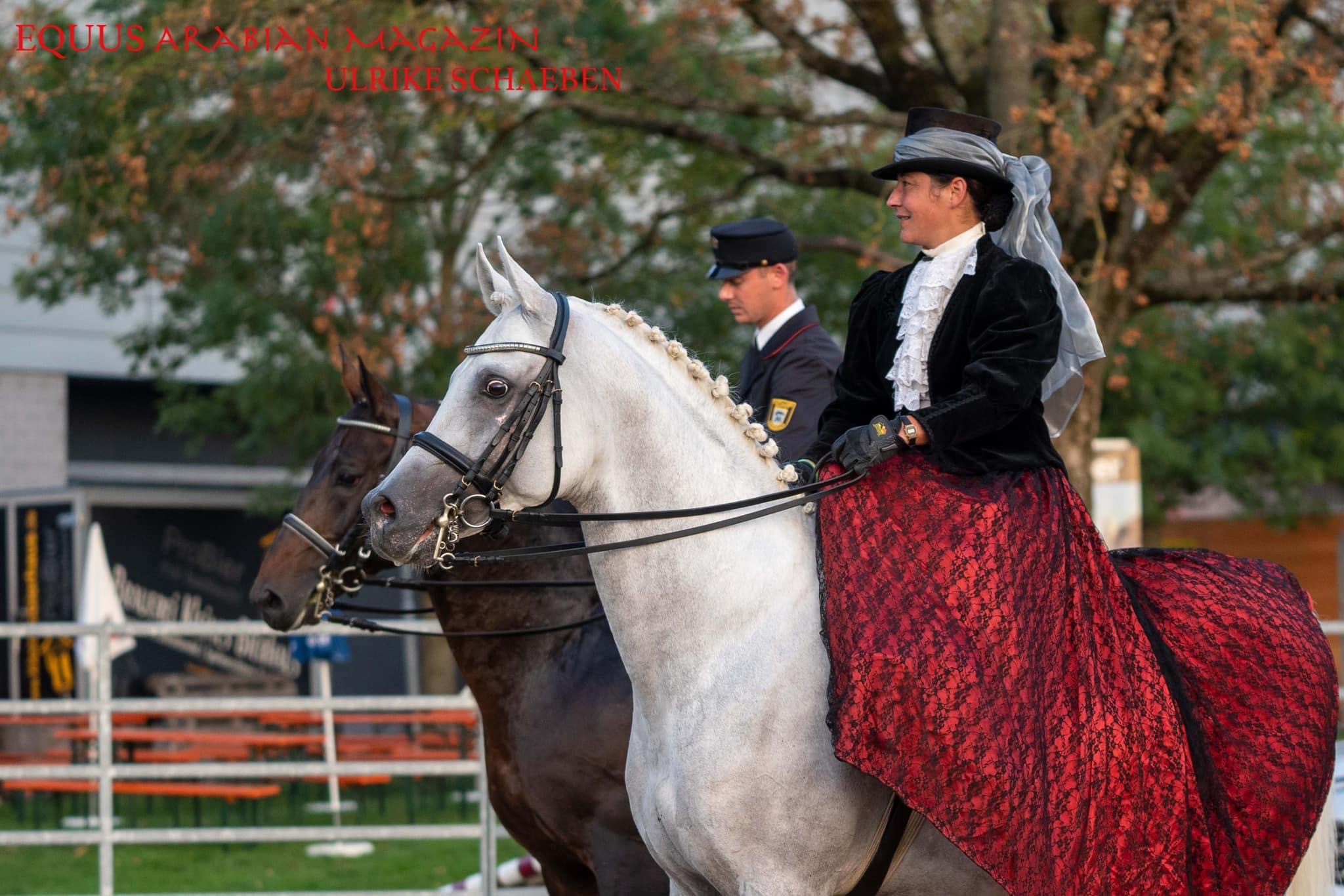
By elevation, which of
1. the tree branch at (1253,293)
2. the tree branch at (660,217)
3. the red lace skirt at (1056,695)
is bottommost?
the red lace skirt at (1056,695)

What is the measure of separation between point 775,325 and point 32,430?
15750 mm

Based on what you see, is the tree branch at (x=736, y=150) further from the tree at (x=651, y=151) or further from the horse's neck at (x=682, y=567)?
the horse's neck at (x=682, y=567)

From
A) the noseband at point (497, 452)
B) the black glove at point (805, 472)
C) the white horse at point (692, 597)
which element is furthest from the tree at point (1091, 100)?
the noseband at point (497, 452)

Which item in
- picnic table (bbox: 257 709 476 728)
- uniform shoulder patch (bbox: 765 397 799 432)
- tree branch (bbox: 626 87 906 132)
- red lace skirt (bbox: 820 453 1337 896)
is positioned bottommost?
picnic table (bbox: 257 709 476 728)

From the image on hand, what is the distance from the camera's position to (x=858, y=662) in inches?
140

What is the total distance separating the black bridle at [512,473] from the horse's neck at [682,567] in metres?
0.04

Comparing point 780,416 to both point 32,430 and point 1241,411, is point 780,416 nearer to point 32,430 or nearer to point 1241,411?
point 1241,411

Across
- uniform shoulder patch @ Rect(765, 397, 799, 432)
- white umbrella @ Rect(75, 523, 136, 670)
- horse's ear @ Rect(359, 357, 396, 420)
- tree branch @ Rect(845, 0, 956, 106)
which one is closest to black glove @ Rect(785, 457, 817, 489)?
uniform shoulder patch @ Rect(765, 397, 799, 432)

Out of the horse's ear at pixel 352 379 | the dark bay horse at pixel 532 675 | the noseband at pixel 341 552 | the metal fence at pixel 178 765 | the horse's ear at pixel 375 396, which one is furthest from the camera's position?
the metal fence at pixel 178 765

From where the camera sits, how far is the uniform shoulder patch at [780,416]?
5156 mm

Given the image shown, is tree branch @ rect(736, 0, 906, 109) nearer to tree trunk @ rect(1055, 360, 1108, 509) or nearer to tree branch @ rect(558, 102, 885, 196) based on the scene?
tree branch @ rect(558, 102, 885, 196)

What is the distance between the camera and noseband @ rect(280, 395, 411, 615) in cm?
550

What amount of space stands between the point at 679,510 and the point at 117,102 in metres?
8.30

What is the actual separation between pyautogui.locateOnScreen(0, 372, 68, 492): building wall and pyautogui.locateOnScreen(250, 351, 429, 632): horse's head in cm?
1467
